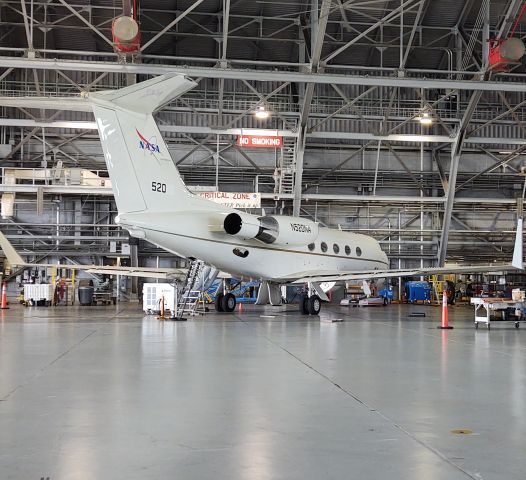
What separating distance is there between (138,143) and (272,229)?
19.7 ft

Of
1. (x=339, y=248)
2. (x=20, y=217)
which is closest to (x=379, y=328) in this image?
(x=339, y=248)

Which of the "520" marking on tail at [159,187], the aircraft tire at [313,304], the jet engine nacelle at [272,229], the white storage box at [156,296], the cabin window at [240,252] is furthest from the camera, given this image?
the aircraft tire at [313,304]

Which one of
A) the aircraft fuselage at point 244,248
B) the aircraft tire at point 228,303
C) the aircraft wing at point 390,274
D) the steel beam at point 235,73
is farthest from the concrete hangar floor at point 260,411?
the steel beam at point 235,73

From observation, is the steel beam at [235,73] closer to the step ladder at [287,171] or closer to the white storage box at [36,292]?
the step ladder at [287,171]

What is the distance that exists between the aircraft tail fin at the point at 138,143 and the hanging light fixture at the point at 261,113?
1190cm

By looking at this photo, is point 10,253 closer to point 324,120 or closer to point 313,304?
point 313,304

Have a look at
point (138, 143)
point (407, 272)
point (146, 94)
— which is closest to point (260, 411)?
point (146, 94)

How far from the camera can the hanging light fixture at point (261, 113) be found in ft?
98.0

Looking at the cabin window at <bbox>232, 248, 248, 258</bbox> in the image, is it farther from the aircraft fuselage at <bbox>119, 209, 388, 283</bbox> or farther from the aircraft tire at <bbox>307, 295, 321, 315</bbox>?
the aircraft tire at <bbox>307, 295, 321, 315</bbox>

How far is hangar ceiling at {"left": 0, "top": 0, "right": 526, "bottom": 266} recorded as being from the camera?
99.2ft

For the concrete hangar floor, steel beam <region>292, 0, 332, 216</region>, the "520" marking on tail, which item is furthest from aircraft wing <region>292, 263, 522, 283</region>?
the concrete hangar floor

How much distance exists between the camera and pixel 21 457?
466cm

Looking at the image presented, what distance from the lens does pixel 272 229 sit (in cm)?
2167

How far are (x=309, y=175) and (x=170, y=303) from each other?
17734 mm
